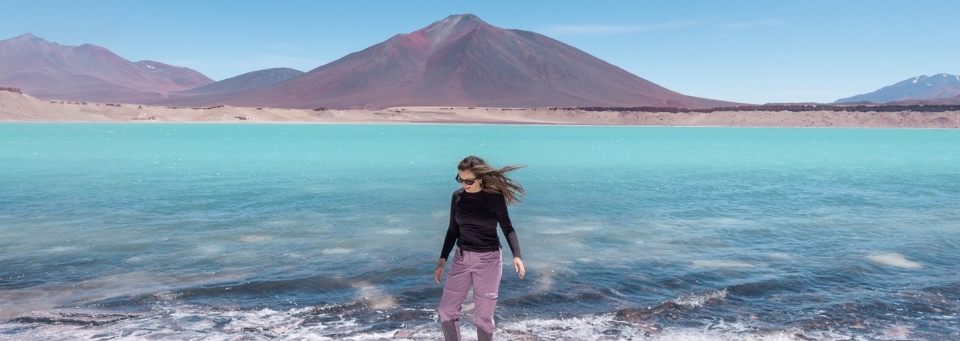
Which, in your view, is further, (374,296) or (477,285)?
(374,296)

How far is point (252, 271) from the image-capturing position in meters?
8.11

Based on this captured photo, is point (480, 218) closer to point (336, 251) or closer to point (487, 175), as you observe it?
point (487, 175)

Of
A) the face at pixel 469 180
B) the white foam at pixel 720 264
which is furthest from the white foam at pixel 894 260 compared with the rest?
the face at pixel 469 180

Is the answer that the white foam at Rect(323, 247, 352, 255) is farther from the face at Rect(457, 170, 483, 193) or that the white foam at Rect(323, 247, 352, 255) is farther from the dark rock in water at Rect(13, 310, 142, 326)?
the face at Rect(457, 170, 483, 193)

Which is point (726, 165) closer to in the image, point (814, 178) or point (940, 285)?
point (814, 178)

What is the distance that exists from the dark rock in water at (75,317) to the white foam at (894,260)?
8.19 meters

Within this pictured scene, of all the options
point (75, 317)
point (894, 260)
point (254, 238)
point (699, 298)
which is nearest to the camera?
point (75, 317)

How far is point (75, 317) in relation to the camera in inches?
244

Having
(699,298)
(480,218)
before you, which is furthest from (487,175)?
(699,298)

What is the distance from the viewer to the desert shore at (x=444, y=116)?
340 feet

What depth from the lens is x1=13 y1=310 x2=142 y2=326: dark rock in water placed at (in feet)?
20.0

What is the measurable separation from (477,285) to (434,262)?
4152 mm

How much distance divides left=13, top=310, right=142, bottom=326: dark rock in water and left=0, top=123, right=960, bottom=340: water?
0.08ft

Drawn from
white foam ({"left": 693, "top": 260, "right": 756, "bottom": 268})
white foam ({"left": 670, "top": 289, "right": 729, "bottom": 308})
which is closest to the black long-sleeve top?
white foam ({"left": 670, "top": 289, "right": 729, "bottom": 308})
